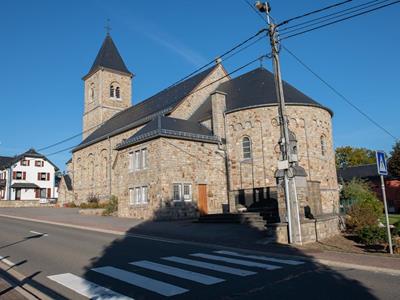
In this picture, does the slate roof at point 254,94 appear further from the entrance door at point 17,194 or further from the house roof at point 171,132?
the entrance door at point 17,194

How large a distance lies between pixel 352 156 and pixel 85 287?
223 ft

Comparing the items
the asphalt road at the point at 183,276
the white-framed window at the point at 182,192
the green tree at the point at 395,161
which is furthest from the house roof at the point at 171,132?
the green tree at the point at 395,161

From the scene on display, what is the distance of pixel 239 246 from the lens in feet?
39.1

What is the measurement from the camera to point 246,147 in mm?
26469

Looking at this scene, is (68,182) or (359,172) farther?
(359,172)

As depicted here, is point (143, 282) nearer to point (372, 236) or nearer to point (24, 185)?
point (372, 236)

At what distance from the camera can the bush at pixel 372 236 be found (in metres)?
14.3

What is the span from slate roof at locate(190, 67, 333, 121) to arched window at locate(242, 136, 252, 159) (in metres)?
2.39

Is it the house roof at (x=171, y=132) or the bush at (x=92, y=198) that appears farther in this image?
the bush at (x=92, y=198)

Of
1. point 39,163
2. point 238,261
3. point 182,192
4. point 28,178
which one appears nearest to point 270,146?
point 182,192

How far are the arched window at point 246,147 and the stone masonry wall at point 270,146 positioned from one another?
27cm

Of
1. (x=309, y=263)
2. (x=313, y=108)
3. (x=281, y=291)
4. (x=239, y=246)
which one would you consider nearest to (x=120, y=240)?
(x=239, y=246)

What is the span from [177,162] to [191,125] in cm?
422

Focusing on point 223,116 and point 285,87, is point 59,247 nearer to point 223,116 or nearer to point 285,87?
point 223,116
